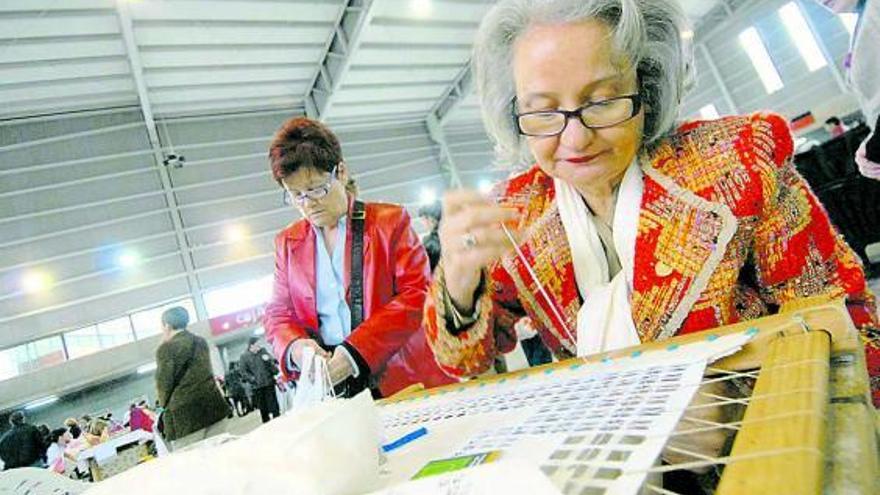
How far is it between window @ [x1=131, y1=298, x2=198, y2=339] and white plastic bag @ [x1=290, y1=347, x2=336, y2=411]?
1060 centimetres

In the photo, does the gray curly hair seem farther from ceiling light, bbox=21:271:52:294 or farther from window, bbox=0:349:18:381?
window, bbox=0:349:18:381

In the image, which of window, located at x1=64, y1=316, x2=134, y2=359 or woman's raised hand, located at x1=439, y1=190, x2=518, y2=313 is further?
window, located at x1=64, y1=316, x2=134, y2=359

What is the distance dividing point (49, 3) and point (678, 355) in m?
10.5

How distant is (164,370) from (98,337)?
8.71 m

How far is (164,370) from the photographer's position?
3.64 metres

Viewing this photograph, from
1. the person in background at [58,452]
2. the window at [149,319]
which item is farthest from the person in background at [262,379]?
the window at [149,319]

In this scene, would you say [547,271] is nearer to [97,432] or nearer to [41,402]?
[97,432]

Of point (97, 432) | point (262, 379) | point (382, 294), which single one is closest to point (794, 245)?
point (382, 294)

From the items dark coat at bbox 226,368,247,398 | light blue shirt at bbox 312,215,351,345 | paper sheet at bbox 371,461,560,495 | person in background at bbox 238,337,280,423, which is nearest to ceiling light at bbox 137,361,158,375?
dark coat at bbox 226,368,247,398

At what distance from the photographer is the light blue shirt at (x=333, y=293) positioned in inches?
72.2

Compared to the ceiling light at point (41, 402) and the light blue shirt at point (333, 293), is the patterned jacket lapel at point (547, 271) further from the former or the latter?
the ceiling light at point (41, 402)

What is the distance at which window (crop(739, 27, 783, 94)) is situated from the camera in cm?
1338

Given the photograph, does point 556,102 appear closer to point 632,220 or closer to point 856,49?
point 632,220

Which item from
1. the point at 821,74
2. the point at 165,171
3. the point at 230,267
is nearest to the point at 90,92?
the point at 165,171
